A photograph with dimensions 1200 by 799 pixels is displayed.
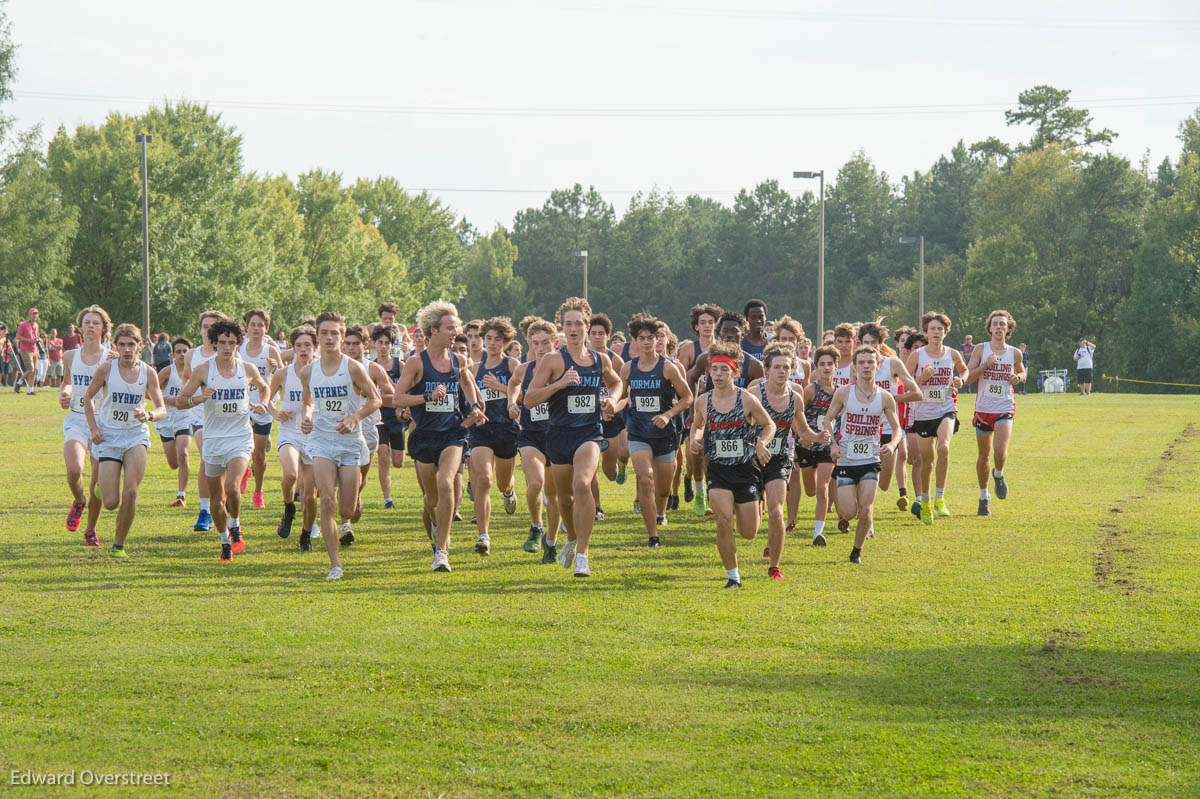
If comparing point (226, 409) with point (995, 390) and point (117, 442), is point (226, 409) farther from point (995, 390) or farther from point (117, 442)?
point (995, 390)

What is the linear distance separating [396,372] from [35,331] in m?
31.0

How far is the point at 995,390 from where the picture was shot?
15.2 m

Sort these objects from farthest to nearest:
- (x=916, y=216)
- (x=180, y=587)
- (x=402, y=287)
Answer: (x=916, y=216), (x=402, y=287), (x=180, y=587)

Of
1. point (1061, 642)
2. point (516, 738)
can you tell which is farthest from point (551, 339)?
point (516, 738)

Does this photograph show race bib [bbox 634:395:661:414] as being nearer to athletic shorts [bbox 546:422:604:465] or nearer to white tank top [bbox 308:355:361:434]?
athletic shorts [bbox 546:422:604:465]

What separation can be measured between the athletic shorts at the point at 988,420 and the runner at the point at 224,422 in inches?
331

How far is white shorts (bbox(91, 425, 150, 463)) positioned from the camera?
1145 cm

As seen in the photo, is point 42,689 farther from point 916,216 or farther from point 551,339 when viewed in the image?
point 916,216

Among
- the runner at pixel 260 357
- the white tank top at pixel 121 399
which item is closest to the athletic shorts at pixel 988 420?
the runner at pixel 260 357

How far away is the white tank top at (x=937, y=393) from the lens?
14.7m

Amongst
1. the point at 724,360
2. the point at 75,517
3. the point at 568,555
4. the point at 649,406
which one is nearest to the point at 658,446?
the point at 649,406

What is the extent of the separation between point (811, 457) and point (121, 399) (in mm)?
6582

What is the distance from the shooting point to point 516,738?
6164mm

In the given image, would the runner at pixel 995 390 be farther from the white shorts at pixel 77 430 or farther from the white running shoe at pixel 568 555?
the white shorts at pixel 77 430
